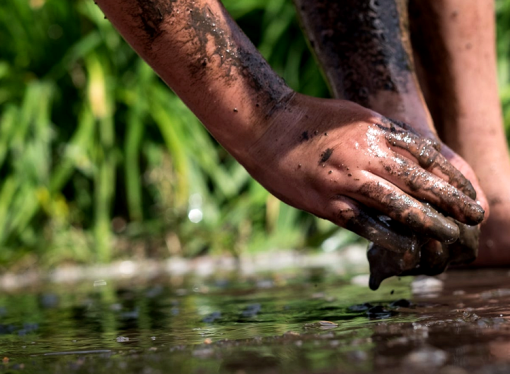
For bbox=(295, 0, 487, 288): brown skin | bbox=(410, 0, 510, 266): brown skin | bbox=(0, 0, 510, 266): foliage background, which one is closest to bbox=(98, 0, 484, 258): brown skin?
bbox=(295, 0, 487, 288): brown skin

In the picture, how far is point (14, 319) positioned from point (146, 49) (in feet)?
2.68

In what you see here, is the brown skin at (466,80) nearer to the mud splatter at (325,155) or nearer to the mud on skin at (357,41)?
the mud on skin at (357,41)

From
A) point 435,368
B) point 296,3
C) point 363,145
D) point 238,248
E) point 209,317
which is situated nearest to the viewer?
point 435,368

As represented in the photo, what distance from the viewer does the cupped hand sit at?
1410mm

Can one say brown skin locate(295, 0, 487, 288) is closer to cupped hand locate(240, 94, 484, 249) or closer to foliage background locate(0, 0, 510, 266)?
cupped hand locate(240, 94, 484, 249)

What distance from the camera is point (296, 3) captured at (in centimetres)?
198

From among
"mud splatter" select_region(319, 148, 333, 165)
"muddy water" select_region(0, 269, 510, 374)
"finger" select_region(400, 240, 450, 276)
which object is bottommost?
"muddy water" select_region(0, 269, 510, 374)

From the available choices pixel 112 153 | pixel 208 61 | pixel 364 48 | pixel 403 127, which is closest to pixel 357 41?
pixel 364 48

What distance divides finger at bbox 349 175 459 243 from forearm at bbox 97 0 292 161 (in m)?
0.24

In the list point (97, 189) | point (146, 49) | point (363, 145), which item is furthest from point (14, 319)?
point (97, 189)

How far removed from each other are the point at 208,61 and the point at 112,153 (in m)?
2.51

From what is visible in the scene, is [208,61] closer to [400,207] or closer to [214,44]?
[214,44]

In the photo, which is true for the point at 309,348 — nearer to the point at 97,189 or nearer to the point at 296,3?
the point at 296,3

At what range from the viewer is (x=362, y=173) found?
141 centimetres
